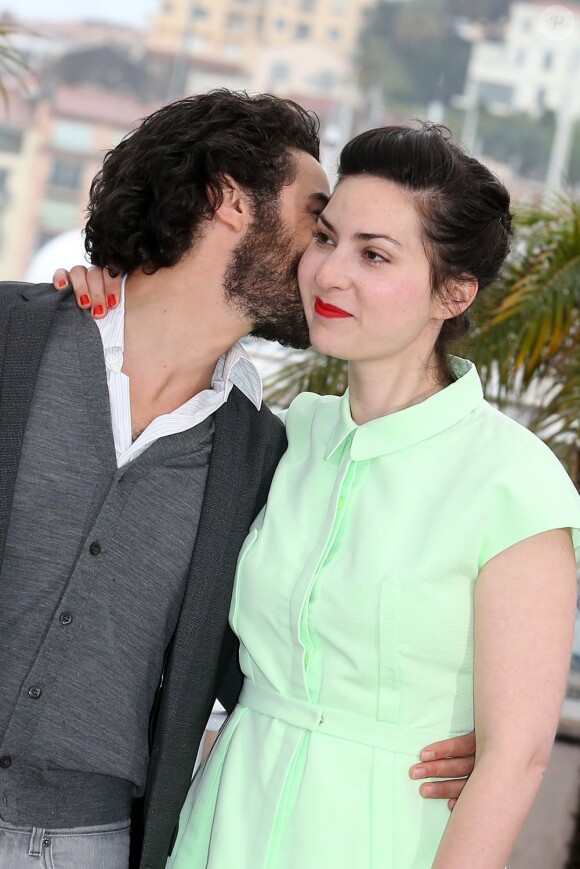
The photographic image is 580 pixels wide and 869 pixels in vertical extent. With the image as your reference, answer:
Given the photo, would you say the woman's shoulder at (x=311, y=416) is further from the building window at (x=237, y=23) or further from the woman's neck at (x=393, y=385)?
the building window at (x=237, y=23)

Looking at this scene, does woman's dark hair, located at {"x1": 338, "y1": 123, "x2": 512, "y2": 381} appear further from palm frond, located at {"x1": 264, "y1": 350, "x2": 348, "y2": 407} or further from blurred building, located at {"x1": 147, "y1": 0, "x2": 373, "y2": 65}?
blurred building, located at {"x1": 147, "y1": 0, "x2": 373, "y2": 65}

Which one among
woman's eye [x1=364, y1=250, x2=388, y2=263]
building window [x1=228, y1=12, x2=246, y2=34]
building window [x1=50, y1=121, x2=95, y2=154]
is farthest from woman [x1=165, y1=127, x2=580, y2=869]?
building window [x1=228, y1=12, x2=246, y2=34]

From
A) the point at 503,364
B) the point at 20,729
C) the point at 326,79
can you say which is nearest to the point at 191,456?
the point at 20,729

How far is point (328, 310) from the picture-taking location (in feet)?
5.70

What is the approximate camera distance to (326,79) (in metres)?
9.72

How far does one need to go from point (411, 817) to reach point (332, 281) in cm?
80

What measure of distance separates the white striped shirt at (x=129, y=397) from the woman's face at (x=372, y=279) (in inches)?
11.2

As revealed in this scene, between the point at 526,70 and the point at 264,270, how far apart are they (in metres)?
7.41

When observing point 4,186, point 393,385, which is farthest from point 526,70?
point 393,385

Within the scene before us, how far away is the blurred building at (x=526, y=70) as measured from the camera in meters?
8.51

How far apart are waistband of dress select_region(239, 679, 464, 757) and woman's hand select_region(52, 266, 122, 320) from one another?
0.74 m

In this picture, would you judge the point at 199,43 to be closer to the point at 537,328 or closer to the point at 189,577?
the point at 537,328

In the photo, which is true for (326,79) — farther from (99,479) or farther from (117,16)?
(99,479)

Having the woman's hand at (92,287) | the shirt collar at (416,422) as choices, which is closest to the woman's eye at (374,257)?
the shirt collar at (416,422)
